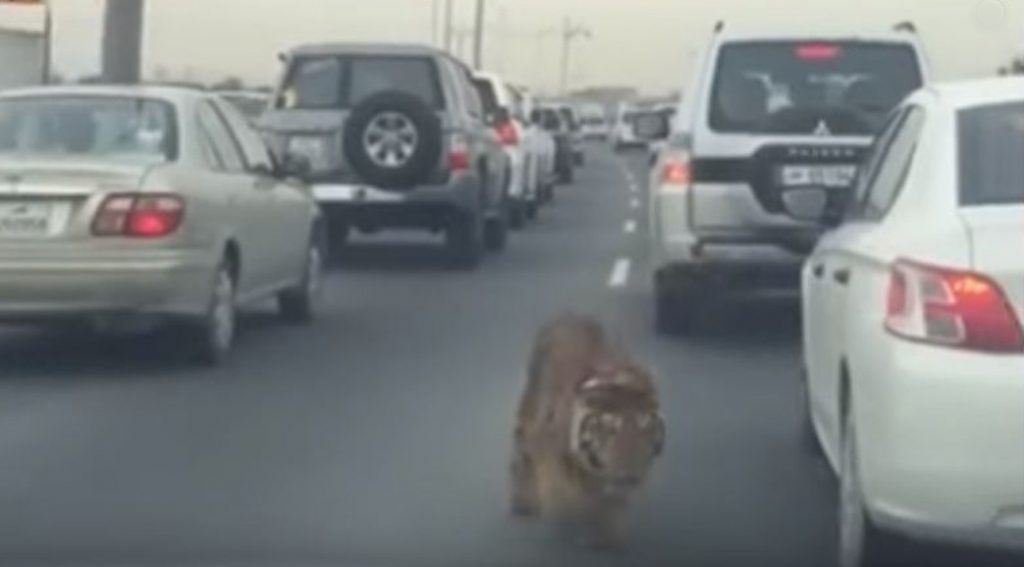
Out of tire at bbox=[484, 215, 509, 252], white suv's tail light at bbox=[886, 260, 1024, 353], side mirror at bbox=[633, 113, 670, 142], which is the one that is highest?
white suv's tail light at bbox=[886, 260, 1024, 353]

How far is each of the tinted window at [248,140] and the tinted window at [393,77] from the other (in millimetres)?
6547

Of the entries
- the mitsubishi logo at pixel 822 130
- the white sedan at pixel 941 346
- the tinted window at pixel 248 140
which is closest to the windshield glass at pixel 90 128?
the tinted window at pixel 248 140

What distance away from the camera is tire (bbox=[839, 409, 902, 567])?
8.91 meters

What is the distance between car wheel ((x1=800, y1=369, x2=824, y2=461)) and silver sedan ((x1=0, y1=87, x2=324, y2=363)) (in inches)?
145

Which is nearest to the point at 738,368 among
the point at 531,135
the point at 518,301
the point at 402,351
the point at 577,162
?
the point at 402,351

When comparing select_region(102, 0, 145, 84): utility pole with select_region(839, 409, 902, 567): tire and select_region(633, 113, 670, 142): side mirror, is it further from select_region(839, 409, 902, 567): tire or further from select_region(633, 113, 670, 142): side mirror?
select_region(839, 409, 902, 567): tire

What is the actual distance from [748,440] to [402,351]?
14.4 ft

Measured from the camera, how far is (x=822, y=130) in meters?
16.6

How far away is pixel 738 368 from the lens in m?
15.8

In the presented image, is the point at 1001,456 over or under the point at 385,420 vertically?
over

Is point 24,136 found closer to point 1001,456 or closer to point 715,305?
point 715,305

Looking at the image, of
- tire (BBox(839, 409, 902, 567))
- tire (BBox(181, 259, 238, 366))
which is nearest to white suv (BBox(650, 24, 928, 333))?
tire (BBox(181, 259, 238, 366))

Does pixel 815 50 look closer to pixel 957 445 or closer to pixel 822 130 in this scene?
pixel 822 130

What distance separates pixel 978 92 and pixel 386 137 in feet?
44.7
